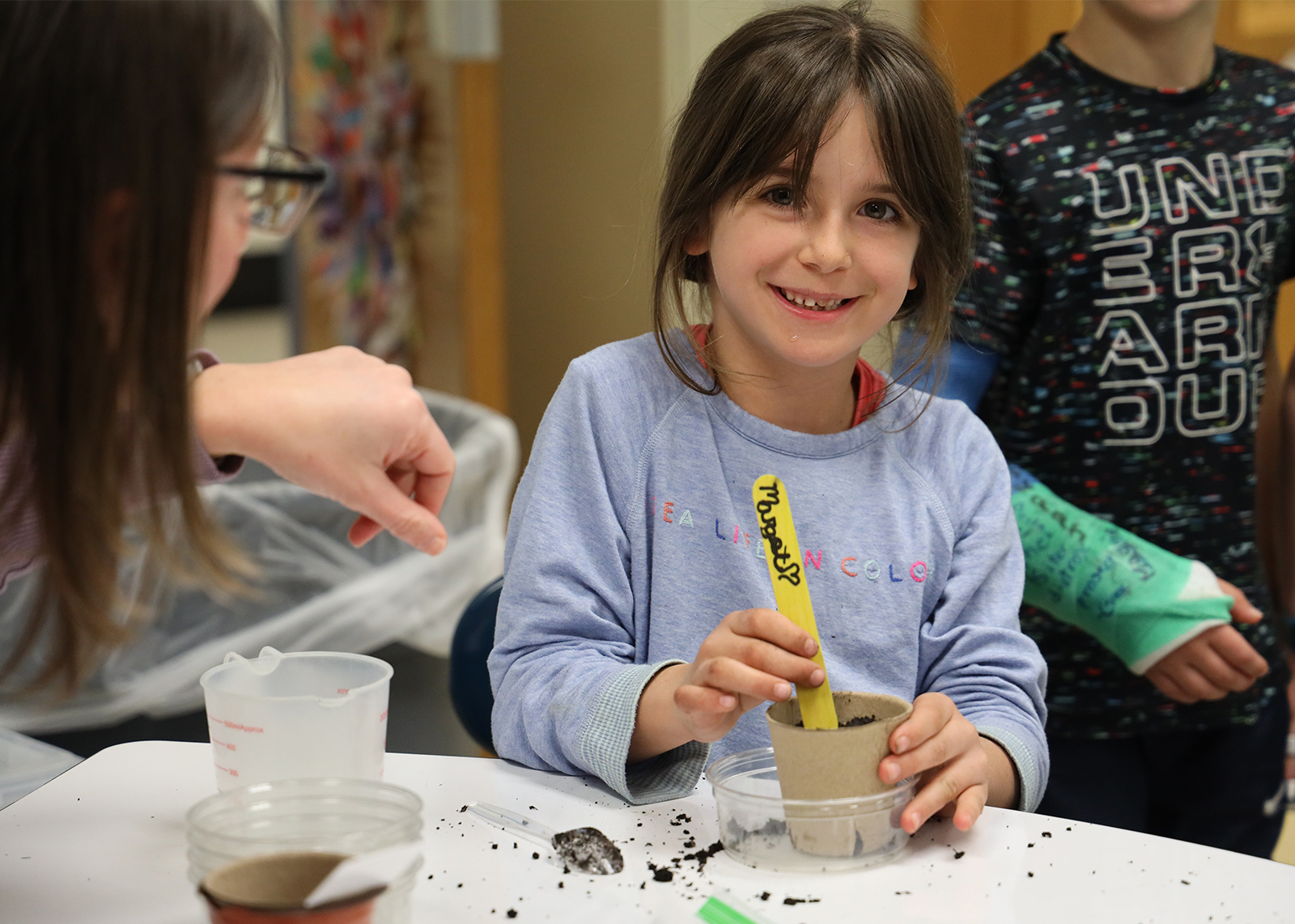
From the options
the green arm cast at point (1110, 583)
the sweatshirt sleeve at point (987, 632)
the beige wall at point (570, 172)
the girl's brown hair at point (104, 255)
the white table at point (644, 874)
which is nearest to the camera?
the girl's brown hair at point (104, 255)

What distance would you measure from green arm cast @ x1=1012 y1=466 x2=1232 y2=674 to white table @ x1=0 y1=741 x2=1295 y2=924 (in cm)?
39

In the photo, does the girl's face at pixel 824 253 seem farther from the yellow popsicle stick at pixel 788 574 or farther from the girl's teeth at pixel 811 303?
→ the yellow popsicle stick at pixel 788 574

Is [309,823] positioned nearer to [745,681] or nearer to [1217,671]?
[745,681]

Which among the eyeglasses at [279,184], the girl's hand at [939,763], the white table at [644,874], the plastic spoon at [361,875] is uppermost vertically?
the eyeglasses at [279,184]

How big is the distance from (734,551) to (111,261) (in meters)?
0.57

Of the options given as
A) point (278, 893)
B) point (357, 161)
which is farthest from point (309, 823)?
point (357, 161)

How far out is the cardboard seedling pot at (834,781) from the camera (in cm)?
72

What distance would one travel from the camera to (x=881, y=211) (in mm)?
992

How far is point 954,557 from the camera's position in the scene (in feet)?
3.34

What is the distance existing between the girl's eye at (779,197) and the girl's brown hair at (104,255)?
1.57 feet

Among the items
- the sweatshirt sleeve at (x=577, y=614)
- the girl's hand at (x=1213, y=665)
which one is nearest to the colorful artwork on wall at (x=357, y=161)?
the sweatshirt sleeve at (x=577, y=614)

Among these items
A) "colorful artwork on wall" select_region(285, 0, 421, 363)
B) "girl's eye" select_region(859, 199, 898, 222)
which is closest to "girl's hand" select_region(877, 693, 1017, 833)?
"girl's eye" select_region(859, 199, 898, 222)

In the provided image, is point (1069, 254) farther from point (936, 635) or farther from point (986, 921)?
point (986, 921)

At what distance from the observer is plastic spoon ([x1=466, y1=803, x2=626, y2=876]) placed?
0.72 m
